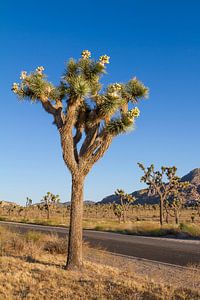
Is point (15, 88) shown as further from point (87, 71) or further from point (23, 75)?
point (87, 71)

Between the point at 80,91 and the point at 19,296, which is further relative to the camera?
the point at 80,91

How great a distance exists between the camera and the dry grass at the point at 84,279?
768 cm

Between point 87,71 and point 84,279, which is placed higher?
point 87,71

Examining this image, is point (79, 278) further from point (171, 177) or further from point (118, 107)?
Result: point (171, 177)

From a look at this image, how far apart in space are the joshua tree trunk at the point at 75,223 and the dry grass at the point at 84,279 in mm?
394

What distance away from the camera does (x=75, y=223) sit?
10688 mm

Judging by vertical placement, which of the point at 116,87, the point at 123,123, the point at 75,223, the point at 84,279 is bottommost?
the point at 84,279

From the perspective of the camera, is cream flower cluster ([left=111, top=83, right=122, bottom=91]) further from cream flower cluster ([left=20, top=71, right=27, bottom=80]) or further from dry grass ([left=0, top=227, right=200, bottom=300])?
dry grass ([left=0, top=227, right=200, bottom=300])

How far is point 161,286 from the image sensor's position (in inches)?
332

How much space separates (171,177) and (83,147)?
25.1m

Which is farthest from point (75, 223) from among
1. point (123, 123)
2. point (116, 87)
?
point (116, 87)

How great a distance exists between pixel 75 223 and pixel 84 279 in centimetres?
Result: 187

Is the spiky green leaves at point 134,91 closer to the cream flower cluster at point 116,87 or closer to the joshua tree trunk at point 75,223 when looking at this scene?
the cream flower cluster at point 116,87

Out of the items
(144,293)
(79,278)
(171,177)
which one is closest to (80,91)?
(79,278)
